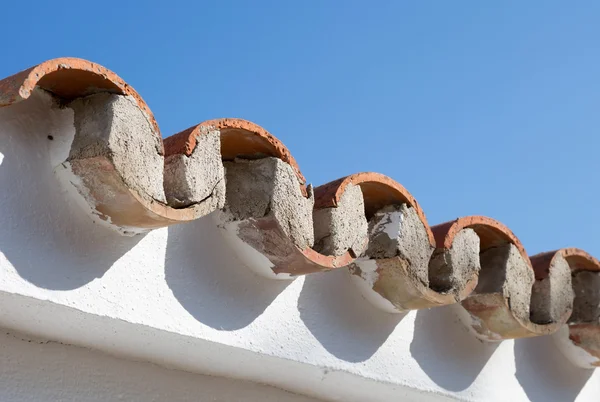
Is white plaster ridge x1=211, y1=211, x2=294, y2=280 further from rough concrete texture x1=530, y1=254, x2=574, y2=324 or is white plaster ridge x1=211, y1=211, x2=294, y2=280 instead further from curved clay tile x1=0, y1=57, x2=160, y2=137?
rough concrete texture x1=530, y1=254, x2=574, y2=324

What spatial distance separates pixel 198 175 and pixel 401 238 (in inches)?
25.7

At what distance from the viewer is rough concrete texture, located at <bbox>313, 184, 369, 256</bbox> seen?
1.89 m

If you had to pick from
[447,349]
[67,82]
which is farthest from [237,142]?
[447,349]

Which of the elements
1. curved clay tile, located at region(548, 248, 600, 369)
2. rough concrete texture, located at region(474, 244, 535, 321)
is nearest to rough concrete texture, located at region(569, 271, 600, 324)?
curved clay tile, located at region(548, 248, 600, 369)

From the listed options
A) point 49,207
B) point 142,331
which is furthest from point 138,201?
point 142,331

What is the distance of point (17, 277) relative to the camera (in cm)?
137

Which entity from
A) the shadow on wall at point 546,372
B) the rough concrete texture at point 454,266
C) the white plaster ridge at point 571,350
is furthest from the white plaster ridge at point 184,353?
the white plaster ridge at point 571,350

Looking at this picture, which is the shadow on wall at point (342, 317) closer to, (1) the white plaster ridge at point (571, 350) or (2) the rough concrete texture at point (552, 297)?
(2) the rough concrete texture at point (552, 297)

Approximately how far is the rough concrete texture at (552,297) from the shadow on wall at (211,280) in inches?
41.1

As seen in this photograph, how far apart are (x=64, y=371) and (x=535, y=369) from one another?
1626 mm

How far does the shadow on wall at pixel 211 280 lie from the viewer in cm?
167

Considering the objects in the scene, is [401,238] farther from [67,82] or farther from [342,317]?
[67,82]

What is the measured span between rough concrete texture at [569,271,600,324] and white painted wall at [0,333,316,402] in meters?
1.32

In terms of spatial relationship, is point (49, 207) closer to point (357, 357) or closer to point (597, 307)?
point (357, 357)
